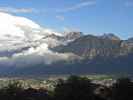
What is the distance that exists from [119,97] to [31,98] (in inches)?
1258

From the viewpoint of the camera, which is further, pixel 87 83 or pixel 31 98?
pixel 31 98

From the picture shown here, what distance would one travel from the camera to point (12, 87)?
13188 cm

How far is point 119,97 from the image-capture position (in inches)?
4513

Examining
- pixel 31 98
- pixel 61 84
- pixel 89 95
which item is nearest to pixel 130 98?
pixel 89 95

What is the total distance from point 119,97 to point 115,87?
5.10 metres

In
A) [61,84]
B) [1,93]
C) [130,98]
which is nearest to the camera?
[130,98]

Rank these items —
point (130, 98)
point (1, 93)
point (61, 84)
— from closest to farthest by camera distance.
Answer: point (130, 98)
point (61, 84)
point (1, 93)

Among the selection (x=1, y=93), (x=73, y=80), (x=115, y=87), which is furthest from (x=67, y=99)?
(x=1, y=93)

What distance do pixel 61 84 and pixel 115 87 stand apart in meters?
15.6

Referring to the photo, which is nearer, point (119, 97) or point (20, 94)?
point (119, 97)

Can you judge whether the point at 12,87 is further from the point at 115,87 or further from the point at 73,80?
the point at 115,87

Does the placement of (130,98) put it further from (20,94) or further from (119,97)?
(20,94)

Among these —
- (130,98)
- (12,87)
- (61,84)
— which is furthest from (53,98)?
(130,98)

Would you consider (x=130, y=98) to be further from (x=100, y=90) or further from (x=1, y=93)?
(x=1, y=93)
